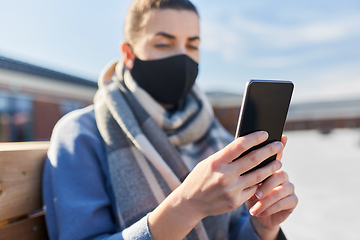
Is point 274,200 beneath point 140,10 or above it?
beneath

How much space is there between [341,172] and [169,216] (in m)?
6.01

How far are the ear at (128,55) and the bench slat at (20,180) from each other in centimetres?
63

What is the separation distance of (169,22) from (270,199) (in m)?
0.94

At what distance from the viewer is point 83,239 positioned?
97cm

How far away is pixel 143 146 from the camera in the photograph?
114 centimetres

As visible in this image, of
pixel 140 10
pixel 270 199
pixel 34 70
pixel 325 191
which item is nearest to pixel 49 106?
pixel 34 70

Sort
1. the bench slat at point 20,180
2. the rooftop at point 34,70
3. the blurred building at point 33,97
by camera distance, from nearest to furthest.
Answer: the bench slat at point 20,180 < the rooftop at point 34,70 < the blurred building at point 33,97

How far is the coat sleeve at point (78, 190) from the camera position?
3.17 ft

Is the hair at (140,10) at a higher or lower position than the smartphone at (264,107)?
A: higher

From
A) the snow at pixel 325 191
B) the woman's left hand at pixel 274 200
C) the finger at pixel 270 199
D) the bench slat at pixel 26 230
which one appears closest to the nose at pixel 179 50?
the woman's left hand at pixel 274 200

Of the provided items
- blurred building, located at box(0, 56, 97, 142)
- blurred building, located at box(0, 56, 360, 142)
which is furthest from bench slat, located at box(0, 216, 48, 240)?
blurred building, located at box(0, 56, 97, 142)

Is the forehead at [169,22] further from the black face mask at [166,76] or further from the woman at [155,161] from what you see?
the black face mask at [166,76]

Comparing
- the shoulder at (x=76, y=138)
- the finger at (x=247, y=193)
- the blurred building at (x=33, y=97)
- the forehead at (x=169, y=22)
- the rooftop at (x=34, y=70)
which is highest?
the forehead at (x=169, y=22)

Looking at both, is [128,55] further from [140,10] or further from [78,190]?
[78,190]
